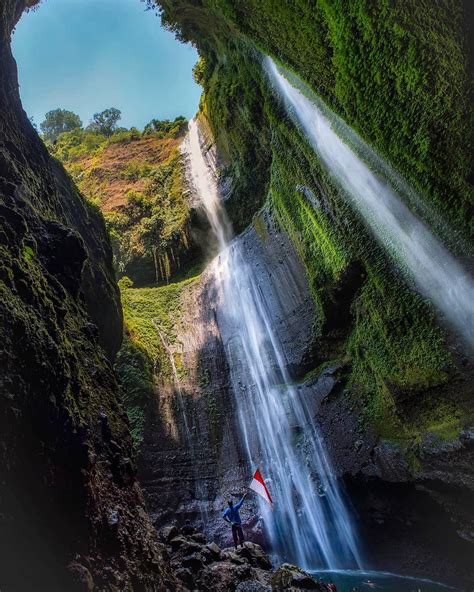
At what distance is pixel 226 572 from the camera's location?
8016 mm

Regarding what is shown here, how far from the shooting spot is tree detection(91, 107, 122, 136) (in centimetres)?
4206

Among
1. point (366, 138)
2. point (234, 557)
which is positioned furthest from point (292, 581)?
point (366, 138)

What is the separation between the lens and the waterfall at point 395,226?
348 inches

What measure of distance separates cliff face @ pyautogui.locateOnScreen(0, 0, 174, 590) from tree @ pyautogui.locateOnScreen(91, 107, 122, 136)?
36.9 m

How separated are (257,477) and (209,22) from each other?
18.1 m

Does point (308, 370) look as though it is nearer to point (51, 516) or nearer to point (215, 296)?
point (215, 296)

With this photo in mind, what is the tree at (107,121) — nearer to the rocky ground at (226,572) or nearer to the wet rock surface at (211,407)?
the wet rock surface at (211,407)

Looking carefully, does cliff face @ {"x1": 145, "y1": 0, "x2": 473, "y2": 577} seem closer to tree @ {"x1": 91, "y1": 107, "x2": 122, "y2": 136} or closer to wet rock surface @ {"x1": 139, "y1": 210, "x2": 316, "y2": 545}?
wet rock surface @ {"x1": 139, "y1": 210, "x2": 316, "y2": 545}

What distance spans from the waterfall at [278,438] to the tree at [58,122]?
35.7 meters

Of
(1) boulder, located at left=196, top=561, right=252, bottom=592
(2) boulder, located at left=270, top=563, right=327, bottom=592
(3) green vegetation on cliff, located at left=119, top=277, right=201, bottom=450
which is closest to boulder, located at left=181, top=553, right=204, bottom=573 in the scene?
(1) boulder, located at left=196, top=561, right=252, bottom=592

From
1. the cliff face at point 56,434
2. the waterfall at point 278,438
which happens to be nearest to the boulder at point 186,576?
the cliff face at point 56,434

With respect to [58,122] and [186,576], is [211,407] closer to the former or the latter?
[186,576]

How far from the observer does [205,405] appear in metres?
16.0

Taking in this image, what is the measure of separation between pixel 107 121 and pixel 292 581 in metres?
44.5
